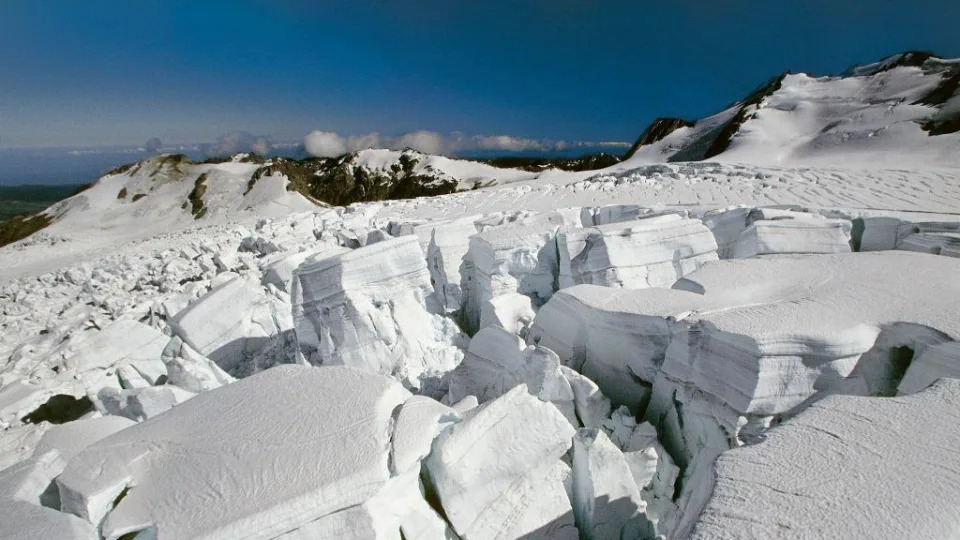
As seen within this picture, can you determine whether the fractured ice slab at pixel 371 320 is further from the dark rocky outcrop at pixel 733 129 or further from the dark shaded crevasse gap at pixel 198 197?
the dark rocky outcrop at pixel 733 129

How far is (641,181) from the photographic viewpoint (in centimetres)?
1228

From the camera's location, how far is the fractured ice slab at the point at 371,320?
17.9 feet

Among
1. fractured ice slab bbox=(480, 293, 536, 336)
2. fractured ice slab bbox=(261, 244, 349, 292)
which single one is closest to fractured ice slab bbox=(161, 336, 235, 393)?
fractured ice slab bbox=(261, 244, 349, 292)

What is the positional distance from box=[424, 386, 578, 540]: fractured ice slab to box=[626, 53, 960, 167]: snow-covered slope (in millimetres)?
13496

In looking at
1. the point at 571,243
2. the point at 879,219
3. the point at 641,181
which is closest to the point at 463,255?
the point at 571,243

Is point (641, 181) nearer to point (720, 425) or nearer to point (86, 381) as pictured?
point (720, 425)

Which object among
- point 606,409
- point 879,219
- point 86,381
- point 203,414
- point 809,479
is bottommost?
point 86,381

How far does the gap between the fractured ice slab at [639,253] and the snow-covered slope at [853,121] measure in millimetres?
9642

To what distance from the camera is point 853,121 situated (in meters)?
17.9

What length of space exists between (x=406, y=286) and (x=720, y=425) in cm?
401

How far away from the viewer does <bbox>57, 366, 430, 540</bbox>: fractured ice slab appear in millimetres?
2367

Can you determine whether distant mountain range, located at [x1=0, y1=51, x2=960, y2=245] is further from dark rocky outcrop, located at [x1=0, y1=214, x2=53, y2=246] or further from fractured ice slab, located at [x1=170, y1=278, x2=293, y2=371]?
fractured ice slab, located at [x1=170, y1=278, x2=293, y2=371]

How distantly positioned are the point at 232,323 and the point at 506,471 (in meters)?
4.75

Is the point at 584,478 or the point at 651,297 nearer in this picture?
the point at 584,478
